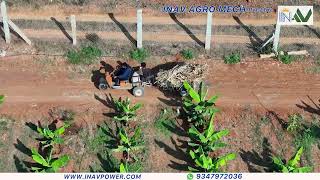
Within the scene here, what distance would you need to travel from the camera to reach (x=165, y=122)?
2025 cm

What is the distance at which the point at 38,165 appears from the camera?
1872 cm

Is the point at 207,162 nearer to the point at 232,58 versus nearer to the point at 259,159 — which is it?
the point at 259,159

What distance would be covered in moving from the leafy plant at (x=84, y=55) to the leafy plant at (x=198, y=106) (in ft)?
14.7

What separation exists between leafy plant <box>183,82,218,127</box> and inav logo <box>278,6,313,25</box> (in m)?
5.18

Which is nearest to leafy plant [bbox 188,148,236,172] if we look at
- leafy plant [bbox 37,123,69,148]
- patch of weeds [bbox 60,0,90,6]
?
leafy plant [bbox 37,123,69,148]

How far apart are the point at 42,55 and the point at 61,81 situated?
173cm

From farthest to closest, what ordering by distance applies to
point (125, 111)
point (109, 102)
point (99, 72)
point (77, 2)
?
point (77, 2) → point (99, 72) → point (109, 102) → point (125, 111)

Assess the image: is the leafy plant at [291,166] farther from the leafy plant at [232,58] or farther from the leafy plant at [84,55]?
the leafy plant at [84,55]

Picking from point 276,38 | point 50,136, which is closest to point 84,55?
point 50,136

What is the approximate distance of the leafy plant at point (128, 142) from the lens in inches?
749

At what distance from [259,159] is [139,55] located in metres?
6.63

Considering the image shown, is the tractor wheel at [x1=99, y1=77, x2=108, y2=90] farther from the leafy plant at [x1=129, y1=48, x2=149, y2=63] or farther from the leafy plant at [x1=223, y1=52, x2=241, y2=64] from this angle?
the leafy plant at [x1=223, y1=52, x2=241, y2=64]

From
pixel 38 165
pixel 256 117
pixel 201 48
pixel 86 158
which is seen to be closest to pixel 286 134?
pixel 256 117

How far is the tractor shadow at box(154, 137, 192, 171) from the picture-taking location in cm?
1903
